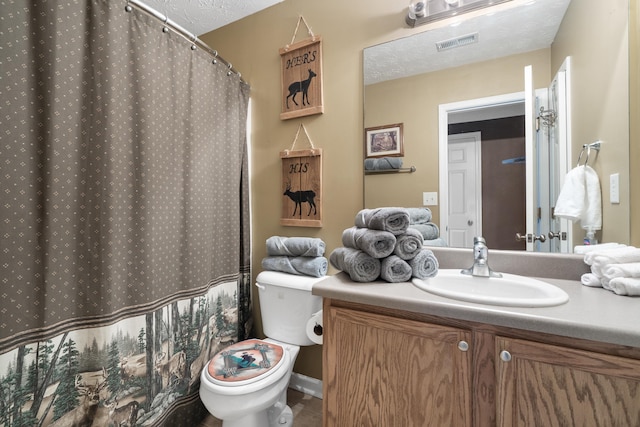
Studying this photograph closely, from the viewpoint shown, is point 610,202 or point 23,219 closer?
point 23,219

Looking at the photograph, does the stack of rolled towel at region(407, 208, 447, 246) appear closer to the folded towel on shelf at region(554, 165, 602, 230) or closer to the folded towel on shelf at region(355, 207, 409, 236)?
the folded towel on shelf at region(355, 207, 409, 236)

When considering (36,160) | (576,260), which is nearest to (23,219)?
(36,160)

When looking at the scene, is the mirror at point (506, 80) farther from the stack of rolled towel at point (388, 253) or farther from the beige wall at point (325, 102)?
the stack of rolled towel at point (388, 253)

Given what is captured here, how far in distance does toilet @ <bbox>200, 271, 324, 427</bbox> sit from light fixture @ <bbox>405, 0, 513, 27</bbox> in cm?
143

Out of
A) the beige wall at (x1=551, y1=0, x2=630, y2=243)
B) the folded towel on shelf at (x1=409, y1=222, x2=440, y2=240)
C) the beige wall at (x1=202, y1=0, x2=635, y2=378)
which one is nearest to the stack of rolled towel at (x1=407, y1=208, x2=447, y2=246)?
the folded towel on shelf at (x1=409, y1=222, x2=440, y2=240)

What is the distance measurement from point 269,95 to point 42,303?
1.53 meters

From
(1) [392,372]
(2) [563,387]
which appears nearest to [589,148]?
(2) [563,387]

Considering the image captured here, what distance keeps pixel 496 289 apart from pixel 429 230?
15.4 inches

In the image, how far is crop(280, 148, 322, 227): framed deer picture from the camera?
1.65 metres

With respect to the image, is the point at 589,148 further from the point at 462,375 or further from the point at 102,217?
the point at 102,217

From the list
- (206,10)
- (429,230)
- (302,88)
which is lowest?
(429,230)

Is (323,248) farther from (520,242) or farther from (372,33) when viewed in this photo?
(372,33)

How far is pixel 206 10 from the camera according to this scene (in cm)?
181

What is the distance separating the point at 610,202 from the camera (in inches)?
41.8
